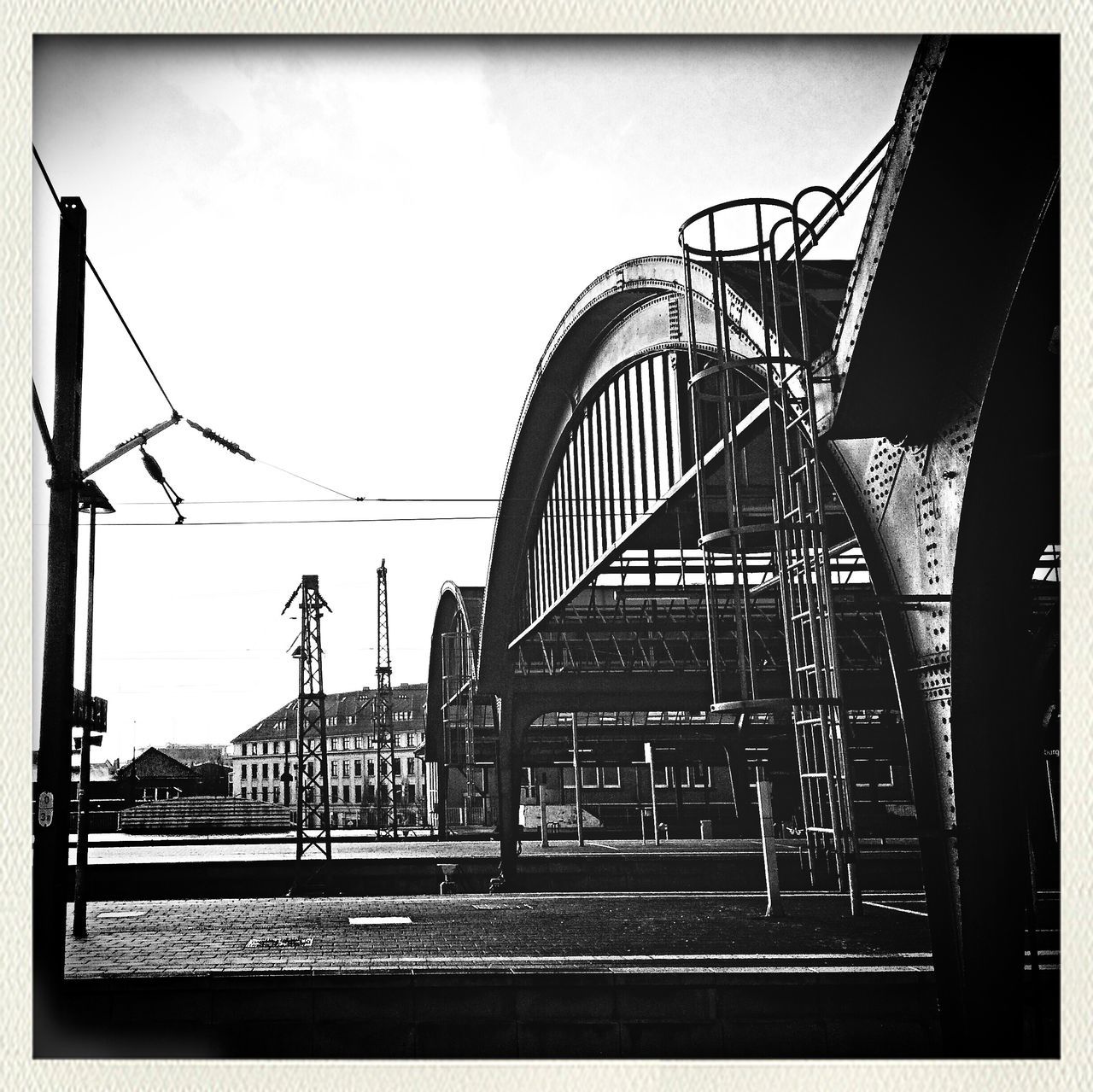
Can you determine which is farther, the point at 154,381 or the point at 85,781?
the point at 85,781

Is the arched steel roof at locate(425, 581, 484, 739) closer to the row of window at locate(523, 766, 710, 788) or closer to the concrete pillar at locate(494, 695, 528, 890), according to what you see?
the row of window at locate(523, 766, 710, 788)

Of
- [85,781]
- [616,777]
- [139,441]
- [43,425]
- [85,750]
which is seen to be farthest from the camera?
[616,777]

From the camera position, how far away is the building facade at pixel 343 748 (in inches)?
3337

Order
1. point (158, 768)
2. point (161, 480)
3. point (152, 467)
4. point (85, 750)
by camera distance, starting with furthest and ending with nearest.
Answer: point (158, 768)
point (85, 750)
point (161, 480)
point (152, 467)

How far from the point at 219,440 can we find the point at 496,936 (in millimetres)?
6234

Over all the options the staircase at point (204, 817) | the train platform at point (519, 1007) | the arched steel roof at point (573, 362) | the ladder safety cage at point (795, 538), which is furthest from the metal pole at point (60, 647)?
the staircase at point (204, 817)

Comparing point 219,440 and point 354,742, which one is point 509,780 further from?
point 354,742

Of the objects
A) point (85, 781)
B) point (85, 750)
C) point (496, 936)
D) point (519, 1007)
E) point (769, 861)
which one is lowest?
point (496, 936)

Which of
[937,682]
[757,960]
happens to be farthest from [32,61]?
[757,960]

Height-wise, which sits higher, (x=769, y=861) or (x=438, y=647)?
(x=438, y=647)

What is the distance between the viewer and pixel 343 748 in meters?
89.4

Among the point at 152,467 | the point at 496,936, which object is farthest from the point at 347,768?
the point at 152,467

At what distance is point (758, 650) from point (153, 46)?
2229 centimetres

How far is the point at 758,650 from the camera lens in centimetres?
2703
